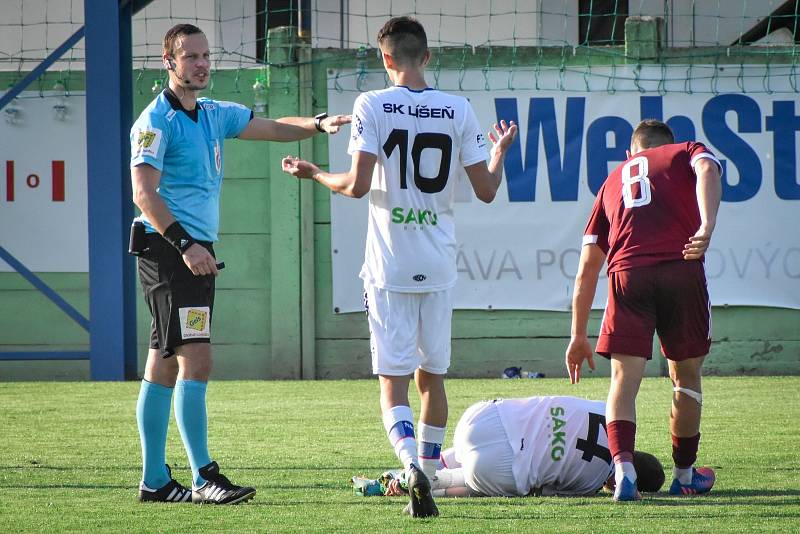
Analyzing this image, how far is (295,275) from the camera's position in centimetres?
1156

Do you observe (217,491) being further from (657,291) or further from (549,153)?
(549,153)

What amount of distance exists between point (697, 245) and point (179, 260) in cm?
198

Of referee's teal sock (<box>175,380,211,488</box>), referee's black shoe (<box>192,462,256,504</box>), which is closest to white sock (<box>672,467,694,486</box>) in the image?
referee's black shoe (<box>192,462,256,504</box>)

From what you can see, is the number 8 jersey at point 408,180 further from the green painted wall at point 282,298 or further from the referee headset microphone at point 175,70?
the green painted wall at point 282,298

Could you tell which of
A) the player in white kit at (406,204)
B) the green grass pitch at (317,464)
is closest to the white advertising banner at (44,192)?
the green grass pitch at (317,464)

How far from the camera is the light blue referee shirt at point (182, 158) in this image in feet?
15.5

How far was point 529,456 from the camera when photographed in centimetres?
480

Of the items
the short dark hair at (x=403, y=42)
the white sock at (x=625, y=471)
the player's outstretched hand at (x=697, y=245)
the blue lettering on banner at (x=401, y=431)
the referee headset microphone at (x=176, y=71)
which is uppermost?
the short dark hair at (x=403, y=42)

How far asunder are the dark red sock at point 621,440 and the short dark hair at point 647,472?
0.82 ft

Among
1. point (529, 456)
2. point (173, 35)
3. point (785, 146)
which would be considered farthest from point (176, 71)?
point (785, 146)

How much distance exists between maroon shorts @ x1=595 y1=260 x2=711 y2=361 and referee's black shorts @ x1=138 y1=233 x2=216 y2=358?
61.6 inches

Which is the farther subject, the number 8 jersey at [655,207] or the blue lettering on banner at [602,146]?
the blue lettering on banner at [602,146]

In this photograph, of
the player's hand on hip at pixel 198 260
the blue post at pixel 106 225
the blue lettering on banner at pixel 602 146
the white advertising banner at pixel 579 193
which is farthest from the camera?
the blue lettering on banner at pixel 602 146

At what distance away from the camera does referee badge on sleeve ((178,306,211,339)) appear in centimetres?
472
